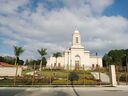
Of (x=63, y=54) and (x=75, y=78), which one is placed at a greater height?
(x=63, y=54)

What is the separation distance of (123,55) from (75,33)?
82.6 feet

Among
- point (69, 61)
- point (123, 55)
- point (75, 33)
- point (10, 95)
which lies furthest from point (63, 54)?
point (10, 95)

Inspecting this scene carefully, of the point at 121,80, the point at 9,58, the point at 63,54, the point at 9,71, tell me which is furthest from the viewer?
the point at 9,58

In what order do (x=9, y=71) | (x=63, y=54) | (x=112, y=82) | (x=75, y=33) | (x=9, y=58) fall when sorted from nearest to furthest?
1. (x=112, y=82)
2. (x=9, y=71)
3. (x=75, y=33)
4. (x=63, y=54)
5. (x=9, y=58)

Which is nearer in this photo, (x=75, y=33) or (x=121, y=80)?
(x=121, y=80)

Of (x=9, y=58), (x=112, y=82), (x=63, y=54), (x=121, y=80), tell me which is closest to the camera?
(x=112, y=82)

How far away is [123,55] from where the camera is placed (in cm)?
9288

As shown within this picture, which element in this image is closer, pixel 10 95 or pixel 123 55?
pixel 10 95

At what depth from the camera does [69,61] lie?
8375 cm

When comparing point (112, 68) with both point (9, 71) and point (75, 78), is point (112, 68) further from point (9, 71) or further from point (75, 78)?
point (9, 71)

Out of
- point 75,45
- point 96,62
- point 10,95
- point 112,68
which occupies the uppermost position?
point 75,45

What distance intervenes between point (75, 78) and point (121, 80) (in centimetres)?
751

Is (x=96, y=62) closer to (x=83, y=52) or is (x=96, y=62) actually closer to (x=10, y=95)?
(x=83, y=52)

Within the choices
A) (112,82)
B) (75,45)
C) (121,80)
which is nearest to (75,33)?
(75,45)
